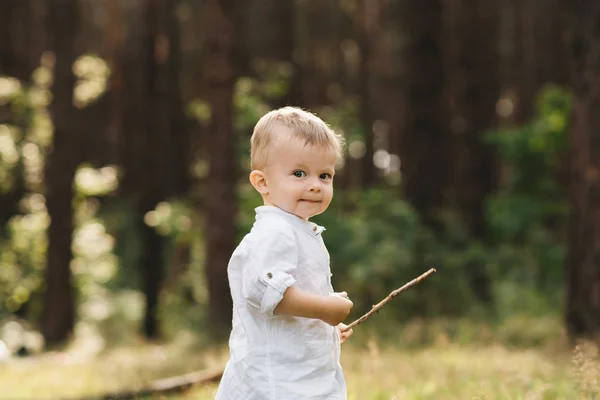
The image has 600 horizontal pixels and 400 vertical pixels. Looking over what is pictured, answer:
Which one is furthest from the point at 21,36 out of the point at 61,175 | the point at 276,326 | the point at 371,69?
the point at 276,326

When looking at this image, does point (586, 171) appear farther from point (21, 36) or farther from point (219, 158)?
point (21, 36)

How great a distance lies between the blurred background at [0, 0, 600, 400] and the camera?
9641mm

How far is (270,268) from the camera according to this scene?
296 centimetres

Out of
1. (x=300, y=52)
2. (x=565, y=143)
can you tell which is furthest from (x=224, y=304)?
(x=300, y=52)

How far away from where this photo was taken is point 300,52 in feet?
116

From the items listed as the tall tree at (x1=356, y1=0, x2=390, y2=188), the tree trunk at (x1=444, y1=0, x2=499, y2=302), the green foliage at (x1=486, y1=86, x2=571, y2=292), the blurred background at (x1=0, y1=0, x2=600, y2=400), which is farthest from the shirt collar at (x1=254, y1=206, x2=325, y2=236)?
the tall tree at (x1=356, y1=0, x2=390, y2=188)

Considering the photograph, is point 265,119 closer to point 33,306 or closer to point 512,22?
point 33,306

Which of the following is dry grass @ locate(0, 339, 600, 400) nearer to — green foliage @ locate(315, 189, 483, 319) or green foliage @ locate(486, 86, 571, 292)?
green foliage @ locate(315, 189, 483, 319)

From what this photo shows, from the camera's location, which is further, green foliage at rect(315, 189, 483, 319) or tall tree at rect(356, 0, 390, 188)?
tall tree at rect(356, 0, 390, 188)

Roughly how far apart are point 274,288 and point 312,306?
0.15 meters

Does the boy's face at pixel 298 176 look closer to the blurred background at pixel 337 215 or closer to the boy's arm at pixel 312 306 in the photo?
the boy's arm at pixel 312 306

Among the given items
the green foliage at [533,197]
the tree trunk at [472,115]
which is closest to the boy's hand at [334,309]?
the green foliage at [533,197]

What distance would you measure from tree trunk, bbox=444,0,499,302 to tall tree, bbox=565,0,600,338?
6355mm

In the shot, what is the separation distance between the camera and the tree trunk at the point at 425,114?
15.6 metres
